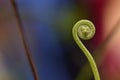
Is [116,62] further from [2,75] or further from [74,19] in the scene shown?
[2,75]

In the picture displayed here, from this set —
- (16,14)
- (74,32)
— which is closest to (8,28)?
(16,14)

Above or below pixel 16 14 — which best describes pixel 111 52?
below

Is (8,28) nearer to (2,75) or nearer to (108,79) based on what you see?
(2,75)

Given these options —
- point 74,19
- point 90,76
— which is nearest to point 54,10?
point 74,19
